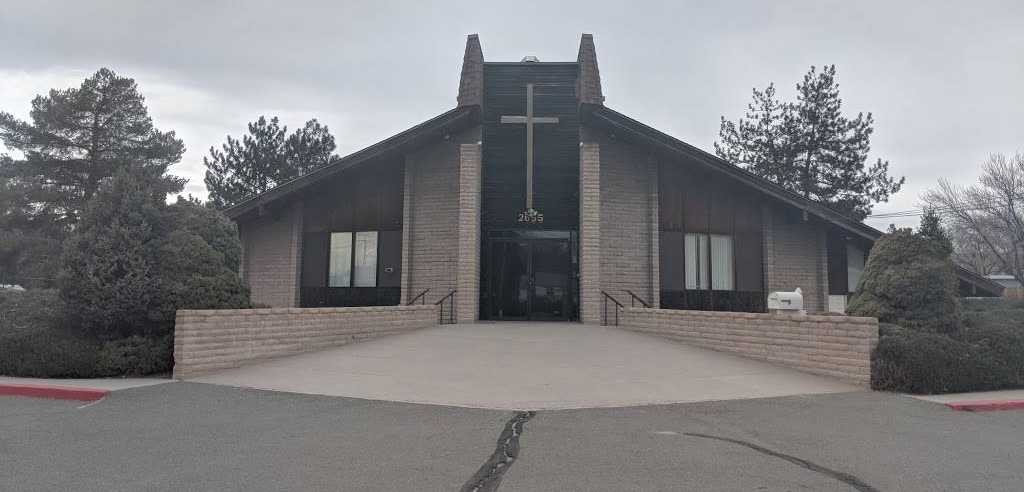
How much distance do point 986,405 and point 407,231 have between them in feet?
48.2

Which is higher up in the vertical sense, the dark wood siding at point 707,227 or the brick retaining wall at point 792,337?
the dark wood siding at point 707,227

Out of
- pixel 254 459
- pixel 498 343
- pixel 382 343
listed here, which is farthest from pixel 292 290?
pixel 254 459

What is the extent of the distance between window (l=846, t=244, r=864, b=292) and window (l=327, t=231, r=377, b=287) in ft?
48.3

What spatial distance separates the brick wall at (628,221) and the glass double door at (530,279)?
3.81 ft

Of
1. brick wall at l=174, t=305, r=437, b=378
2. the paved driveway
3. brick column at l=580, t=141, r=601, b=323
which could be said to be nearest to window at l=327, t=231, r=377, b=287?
brick wall at l=174, t=305, r=437, b=378

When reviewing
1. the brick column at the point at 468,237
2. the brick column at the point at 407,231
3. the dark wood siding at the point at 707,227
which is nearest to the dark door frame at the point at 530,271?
the brick column at the point at 468,237

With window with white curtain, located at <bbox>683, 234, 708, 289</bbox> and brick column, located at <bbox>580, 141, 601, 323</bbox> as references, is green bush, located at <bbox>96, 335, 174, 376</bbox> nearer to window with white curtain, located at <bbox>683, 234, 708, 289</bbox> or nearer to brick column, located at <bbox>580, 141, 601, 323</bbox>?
brick column, located at <bbox>580, 141, 601, 323</bbox>

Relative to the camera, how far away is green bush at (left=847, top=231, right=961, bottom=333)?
11.2m

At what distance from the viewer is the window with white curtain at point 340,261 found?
20.8 metres

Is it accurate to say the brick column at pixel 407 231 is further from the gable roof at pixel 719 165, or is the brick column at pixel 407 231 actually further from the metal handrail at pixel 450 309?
the gable roof at pixel 719 165

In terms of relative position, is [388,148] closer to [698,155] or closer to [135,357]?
[698,155]

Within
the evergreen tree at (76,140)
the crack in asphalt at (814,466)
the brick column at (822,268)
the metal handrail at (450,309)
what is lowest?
the crack in asphalt at (814,466)

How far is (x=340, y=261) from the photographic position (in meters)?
21.0

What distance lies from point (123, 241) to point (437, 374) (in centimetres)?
554
